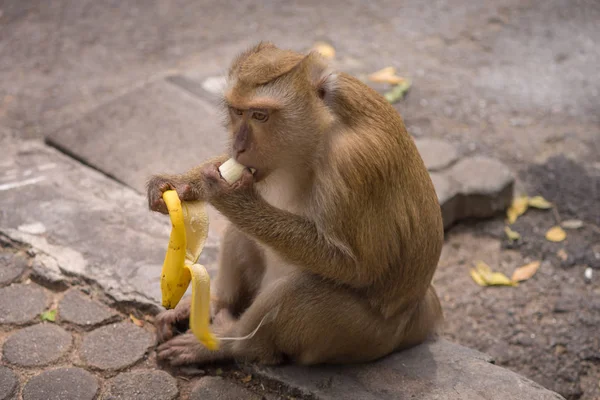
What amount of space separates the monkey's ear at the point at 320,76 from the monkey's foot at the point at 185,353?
1.62 m

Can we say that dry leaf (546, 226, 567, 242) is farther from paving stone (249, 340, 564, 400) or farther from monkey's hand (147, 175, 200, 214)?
monkey's hand (147, 175, 200, 214)

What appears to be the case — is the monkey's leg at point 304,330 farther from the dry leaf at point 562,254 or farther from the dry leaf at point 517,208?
the dry leaf at point 517,208

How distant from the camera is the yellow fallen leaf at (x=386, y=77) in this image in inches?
325

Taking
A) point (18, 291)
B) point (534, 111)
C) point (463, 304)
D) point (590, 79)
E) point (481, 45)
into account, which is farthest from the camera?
point (481, 45)

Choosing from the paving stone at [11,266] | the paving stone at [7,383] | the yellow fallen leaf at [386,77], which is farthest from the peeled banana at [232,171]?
the yellow fallen leaf at [386,77]

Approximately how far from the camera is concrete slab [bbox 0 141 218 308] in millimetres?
4793

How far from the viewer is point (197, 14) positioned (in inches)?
374

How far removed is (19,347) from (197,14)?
6.22 m

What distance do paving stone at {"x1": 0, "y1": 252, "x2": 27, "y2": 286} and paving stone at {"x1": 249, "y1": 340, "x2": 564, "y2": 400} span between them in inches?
69.7

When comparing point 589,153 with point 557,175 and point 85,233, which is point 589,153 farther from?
point 85,233

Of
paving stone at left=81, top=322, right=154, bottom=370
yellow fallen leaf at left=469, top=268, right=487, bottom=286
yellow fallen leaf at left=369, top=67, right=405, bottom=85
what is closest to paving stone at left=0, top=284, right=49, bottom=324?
paving stone at left=81, top=322, right=154, bottom=370

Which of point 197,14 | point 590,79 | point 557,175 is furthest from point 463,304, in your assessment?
point 197,14

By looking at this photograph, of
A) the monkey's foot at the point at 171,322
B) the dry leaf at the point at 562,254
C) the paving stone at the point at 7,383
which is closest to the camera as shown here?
the paving stone at the point at 7,383

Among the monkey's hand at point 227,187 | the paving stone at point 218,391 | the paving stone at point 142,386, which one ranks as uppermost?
the monkey's hand at point 227,187
